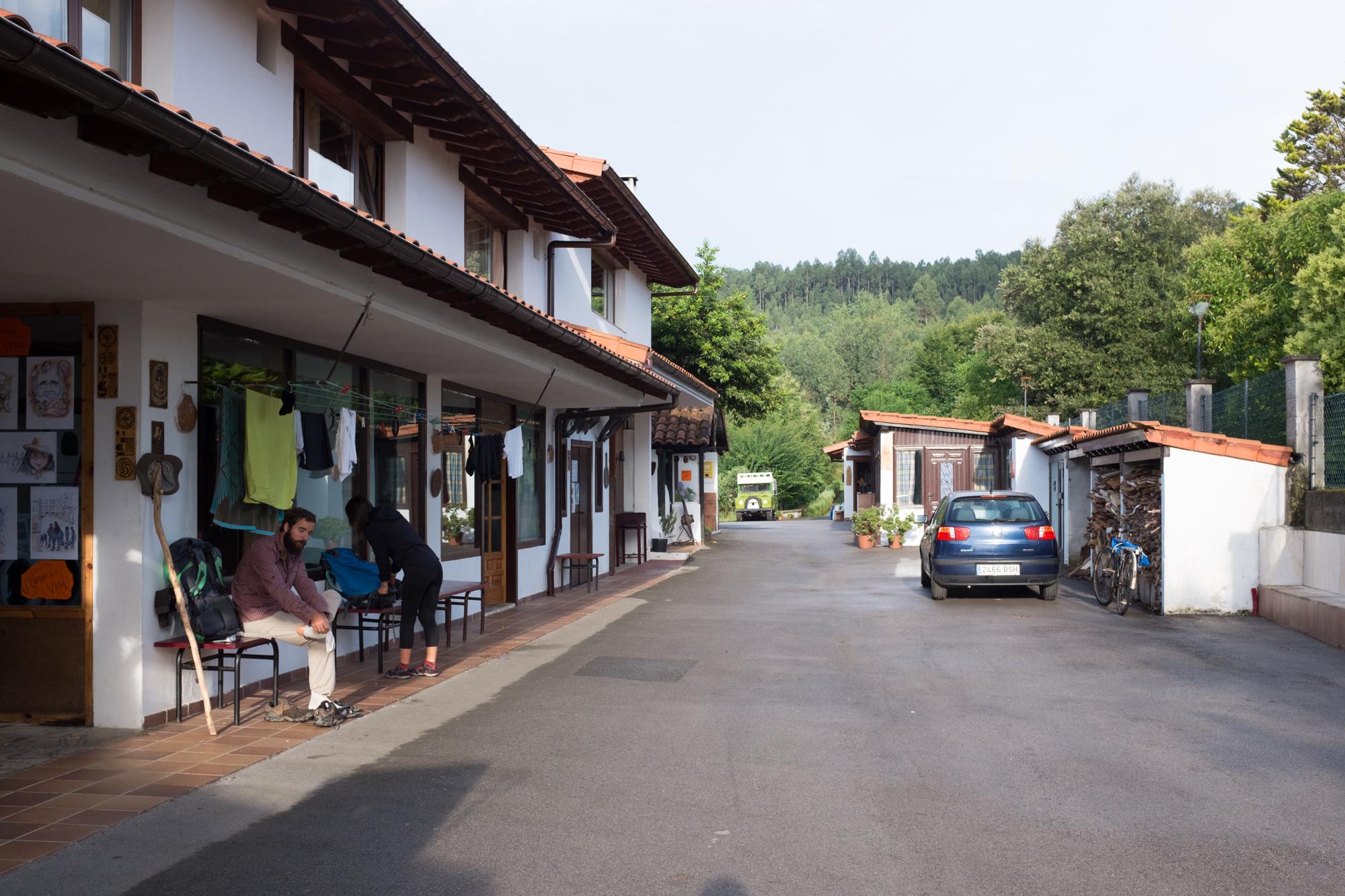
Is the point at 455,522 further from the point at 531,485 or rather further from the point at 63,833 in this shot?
the point at 63,833

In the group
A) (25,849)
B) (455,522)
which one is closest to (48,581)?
(25,849)

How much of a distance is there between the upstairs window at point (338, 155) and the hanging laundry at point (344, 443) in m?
2.20

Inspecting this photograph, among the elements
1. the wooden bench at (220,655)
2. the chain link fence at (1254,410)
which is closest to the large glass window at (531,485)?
the wooden bench at (220,655)

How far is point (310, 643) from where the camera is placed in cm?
755

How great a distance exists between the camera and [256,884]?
454 centimetres

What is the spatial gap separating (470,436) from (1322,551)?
973 cm

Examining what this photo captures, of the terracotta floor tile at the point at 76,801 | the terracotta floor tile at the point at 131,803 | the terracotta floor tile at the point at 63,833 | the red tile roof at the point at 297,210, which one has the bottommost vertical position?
the terracotta floor tile at the point at 131,803

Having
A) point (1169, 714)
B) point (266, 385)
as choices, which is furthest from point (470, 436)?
point (1169, 714)

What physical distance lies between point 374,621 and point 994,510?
9010mm

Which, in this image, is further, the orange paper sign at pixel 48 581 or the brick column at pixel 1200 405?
the brick column at pixel 1200 405

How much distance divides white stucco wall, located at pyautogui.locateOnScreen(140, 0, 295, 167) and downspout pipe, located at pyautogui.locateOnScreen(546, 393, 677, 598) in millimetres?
8168

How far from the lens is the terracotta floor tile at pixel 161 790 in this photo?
19.0 feet

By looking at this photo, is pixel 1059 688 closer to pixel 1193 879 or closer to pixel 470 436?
pixel 1193 879

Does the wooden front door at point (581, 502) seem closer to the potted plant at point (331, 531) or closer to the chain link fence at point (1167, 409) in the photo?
the potted plant at point (331, 531)
